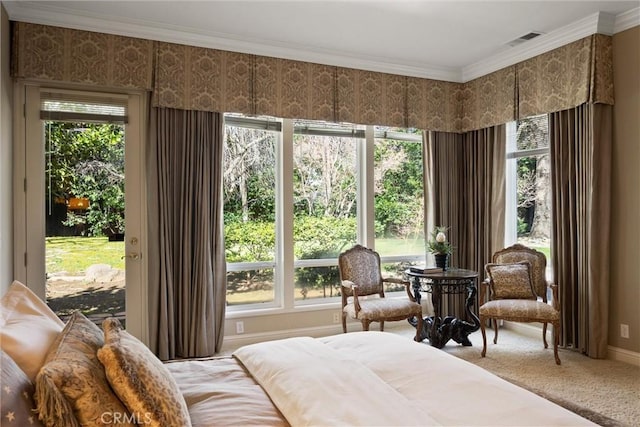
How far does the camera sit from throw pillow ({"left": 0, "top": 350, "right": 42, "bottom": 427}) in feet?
3.52

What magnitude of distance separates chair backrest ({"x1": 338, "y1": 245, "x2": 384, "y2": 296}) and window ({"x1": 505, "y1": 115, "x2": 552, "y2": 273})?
1.54 metres

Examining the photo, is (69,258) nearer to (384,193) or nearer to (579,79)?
(384,193)

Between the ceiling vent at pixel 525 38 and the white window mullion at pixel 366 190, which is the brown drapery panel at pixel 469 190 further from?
the ceiling vent at pixel 525 38

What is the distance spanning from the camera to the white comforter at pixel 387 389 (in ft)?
4.68

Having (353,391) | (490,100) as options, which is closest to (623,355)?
(490,100)

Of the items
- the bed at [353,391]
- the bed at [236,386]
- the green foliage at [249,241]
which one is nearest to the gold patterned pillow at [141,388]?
the bed at [236,386]

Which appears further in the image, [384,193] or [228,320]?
[384,193]

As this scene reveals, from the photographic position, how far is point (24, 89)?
3.67 m

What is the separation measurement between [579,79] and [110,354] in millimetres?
4152

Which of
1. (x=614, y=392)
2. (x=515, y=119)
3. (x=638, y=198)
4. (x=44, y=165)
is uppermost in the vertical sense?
(x=515, y=119)

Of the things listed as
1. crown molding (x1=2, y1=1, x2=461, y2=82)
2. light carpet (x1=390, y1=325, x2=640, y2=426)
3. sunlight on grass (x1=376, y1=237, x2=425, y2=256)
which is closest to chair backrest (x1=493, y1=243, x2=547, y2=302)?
light carpet (x1=390, y1=325, x2=640, y2=426)

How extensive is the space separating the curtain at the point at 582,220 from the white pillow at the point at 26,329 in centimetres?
393

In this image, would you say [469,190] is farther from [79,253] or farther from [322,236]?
[79,253]

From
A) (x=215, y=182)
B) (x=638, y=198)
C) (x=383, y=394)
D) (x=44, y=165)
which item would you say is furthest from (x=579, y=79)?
(x=44, y=165)
